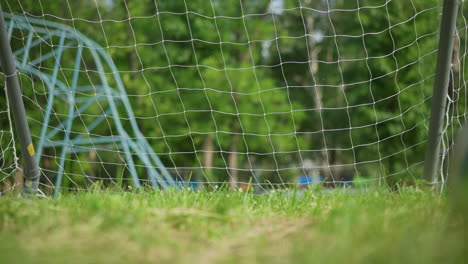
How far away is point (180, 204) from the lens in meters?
1.96

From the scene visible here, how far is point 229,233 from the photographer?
1459 millimetres

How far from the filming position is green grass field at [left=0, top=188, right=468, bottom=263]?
Result: 1.13 metres

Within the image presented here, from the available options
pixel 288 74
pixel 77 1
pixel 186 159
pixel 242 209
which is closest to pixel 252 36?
pixel 288 74

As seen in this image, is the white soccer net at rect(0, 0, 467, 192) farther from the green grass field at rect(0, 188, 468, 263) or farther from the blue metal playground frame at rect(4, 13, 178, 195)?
the green grass field at rect(0, 188, 468, 263)

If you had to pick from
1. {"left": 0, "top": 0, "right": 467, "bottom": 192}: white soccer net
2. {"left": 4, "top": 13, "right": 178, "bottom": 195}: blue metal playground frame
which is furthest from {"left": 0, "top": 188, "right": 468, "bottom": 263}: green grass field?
{"left": 0, "top": 0, "right": 467, "bottom": 192}: white soccer net

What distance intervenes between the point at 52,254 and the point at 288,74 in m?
15.0

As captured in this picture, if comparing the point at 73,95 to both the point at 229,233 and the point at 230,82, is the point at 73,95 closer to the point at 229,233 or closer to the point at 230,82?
the point at 229,233

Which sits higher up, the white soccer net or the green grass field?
the green grass field

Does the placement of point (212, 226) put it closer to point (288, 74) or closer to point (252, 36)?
point (252, 36)

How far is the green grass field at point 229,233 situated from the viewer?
1132mm

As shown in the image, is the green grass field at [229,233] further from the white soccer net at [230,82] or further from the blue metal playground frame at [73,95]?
the white soccer net at [230,82]

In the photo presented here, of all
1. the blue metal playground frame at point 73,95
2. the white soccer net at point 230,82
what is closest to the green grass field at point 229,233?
the blue metal playground frame at point 73,95

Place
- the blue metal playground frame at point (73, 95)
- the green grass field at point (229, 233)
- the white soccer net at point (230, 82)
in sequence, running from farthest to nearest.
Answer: the white soccer net at point (230, 82) < the blue metal playground frame at point (73, 95) < the green grass field at point (229, 233)

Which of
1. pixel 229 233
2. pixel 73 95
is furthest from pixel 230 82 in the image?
pixel 229 233
